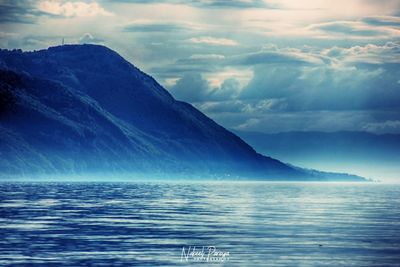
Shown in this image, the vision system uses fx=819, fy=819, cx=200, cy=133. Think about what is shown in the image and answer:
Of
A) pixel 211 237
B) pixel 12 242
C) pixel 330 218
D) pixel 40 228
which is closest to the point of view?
pixel 12 242

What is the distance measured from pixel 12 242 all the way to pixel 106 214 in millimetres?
50317

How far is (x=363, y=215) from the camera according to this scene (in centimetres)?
13725

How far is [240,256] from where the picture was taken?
7394 centimetres

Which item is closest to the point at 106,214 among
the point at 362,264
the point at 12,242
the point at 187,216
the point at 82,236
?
the point at 187,216

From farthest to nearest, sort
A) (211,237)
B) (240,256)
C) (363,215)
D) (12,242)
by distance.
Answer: (363,215) → (211,237) → (12,242) → (240,256)

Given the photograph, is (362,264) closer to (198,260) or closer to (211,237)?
(198,260)

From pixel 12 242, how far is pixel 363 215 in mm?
71211

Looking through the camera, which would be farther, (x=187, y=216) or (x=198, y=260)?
(x=187, y=216)

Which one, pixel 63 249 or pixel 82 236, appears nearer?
pixel 63 249

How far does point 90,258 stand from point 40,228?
31388 mm

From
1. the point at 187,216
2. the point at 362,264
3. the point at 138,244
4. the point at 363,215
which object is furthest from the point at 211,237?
the point at 363,215

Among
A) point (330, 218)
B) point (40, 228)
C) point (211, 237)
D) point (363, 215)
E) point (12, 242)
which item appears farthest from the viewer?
point (363, 215)

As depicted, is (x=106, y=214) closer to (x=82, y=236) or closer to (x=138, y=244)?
(x=82, y=236)

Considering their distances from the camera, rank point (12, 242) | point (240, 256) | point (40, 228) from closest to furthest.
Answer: point (240, 256) < point (12, 242) < point (40, 228)
